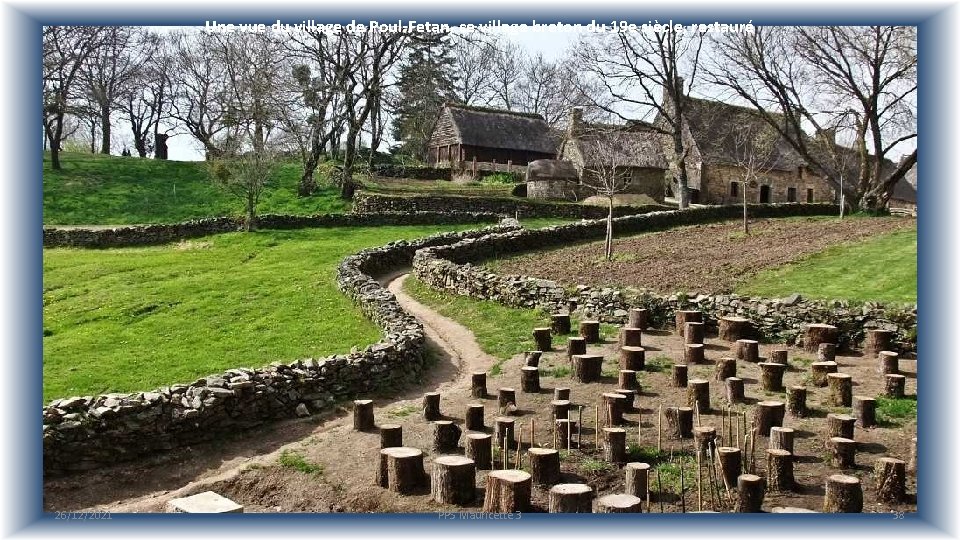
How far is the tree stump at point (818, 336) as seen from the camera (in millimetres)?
14484

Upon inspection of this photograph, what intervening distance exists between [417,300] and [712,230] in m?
16.1

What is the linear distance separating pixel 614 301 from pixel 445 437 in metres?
8.72

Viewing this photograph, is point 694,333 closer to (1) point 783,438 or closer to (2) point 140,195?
(1) point 783,438

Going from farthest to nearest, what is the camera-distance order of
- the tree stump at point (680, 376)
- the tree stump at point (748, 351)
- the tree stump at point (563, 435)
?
the tree stump at point (748, 351)
the tree stump at point (680, 376)
the tree stump at point (563, 435)

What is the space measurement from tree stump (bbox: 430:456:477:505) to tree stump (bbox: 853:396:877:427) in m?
5.50

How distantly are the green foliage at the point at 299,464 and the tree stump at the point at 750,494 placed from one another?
4.84 m

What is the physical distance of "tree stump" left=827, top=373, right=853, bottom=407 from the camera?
→ 37.0 feet

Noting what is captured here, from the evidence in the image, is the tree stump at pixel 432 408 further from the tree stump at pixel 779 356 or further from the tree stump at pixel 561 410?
the tree stump at pixel 779 356

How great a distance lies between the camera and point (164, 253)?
1259 inches

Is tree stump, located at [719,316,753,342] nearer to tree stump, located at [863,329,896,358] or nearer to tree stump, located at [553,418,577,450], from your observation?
tree stump, located at [863,329,896,358]

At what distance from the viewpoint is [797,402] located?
1094 centimetres

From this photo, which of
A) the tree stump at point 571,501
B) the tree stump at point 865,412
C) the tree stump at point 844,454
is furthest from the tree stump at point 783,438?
the tree stump at point 571,501

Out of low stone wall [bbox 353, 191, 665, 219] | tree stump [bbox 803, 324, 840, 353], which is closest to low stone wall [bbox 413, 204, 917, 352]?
tree stump [bbox 803, 324, 840, 353]
